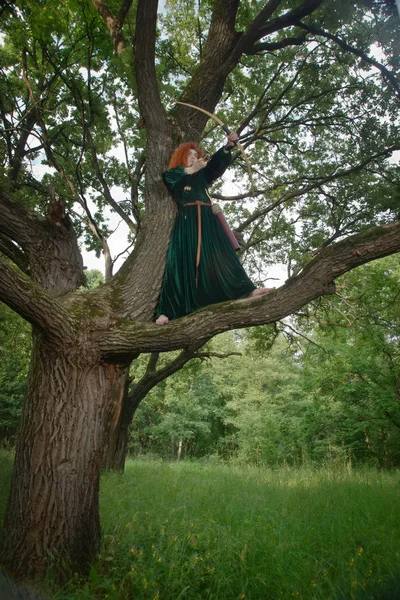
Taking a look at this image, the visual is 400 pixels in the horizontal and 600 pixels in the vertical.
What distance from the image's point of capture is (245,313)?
10.8 ft

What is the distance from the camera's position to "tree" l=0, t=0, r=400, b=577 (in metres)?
3.06

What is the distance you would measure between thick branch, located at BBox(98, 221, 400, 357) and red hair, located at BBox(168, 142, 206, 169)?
1.86 meters

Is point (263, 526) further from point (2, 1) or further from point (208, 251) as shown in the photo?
point (2, 1)

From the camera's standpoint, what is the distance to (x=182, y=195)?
424 centimetres

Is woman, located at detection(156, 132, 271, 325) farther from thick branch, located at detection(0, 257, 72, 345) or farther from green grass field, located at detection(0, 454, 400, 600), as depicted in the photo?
green grass field, located at detection(0, 454, 400, 600)

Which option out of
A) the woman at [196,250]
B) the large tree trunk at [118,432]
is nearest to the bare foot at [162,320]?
the woman at [196,250]

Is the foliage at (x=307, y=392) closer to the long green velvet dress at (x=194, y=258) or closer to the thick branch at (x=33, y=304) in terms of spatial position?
the long green velvet dress at (x=194, y=258)

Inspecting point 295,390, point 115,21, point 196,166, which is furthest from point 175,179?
point 295,390

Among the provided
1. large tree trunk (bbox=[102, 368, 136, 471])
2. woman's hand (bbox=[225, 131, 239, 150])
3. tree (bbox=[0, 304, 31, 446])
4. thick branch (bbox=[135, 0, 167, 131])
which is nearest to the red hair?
thick branch (bbox=[135, 0, 167, 131])

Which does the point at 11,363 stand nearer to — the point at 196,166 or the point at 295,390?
the point at 295,390

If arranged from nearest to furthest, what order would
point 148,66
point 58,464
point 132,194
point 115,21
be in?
point 58,464 → point 148,66 → point 115,21 → point 132,194

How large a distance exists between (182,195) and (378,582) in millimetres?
3767

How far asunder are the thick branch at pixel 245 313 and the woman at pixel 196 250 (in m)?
0.45

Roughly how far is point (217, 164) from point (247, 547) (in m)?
3.83
